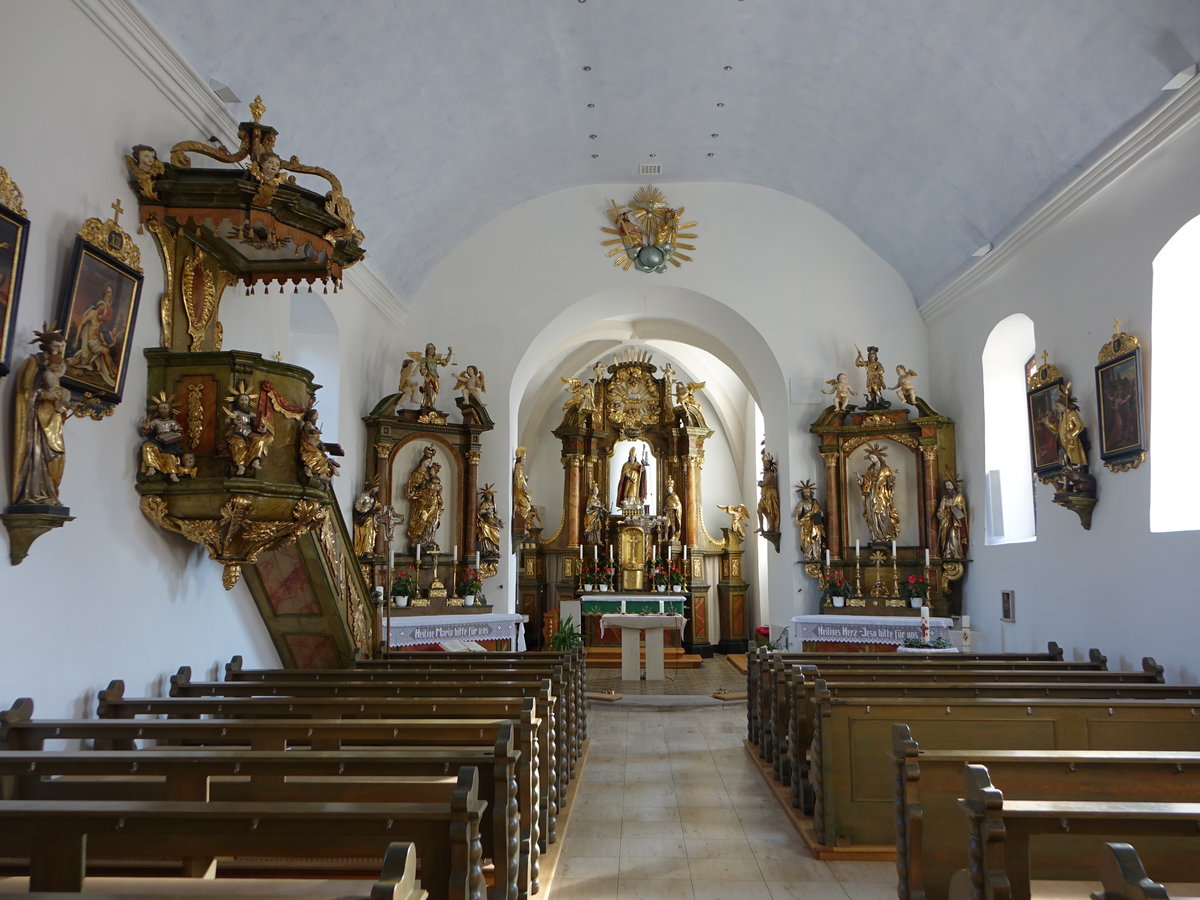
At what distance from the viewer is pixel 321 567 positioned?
7.42 metres

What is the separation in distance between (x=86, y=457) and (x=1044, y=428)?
814 centimetres

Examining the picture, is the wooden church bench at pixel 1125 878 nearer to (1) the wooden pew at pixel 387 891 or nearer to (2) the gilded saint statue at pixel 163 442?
(1) the wooden pew at pixel 387 891

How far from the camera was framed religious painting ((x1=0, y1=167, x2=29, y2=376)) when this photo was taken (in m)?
4.66

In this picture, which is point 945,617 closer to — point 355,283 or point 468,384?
point 468,384

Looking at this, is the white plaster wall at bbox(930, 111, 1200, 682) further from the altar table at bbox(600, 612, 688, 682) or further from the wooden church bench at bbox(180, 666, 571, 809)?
the wooden church bench at bbox(180, 666, 571, 809)

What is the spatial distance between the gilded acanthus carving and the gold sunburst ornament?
768 cm

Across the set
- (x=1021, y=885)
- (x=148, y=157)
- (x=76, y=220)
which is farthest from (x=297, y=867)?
(x=148, y=157)

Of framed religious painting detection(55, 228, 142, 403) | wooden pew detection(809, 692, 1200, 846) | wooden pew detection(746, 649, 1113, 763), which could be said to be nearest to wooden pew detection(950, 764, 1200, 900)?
wooden pew detection(809, 692, 1200, 846)

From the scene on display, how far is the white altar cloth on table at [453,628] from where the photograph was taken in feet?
35.7

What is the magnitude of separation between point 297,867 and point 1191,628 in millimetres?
6395

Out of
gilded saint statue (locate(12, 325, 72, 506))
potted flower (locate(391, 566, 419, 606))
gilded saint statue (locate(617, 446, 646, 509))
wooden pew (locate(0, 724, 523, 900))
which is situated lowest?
wooden pew (locate(0, 724, 523, 900))

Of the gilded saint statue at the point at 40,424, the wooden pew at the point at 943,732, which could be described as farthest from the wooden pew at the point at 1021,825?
the gilded saint statue at the point at 40,424

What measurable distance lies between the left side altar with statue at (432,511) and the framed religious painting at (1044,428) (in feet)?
21.4

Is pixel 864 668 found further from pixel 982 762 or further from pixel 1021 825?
pixel 1021 825
